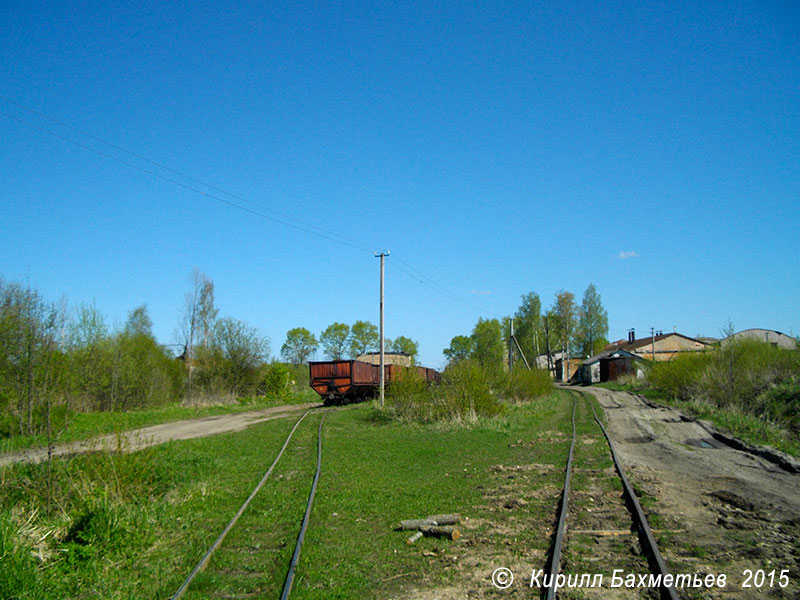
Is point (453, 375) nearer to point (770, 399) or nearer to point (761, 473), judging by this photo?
point (761, 473)

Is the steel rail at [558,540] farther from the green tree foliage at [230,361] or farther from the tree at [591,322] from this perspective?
the tree at [591,322]

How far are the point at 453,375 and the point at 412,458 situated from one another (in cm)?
902

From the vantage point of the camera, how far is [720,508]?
28.6ft

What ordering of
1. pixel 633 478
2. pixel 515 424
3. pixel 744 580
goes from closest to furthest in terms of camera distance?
1. pixel 744 580
2. pixel 633 478
3. pixel 515 424

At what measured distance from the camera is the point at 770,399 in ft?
81.8

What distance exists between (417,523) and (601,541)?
2.30 m

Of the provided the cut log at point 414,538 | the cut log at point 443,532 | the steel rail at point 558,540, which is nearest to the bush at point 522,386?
the steel rail at point 558,540

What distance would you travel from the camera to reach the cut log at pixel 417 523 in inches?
304

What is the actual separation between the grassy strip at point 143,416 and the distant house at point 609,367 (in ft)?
120

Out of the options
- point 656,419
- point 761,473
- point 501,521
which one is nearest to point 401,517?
point 501,521

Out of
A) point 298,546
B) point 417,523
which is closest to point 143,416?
point 417,523

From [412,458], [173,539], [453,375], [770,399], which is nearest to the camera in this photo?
[173,539]

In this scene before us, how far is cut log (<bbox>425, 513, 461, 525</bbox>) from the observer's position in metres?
7.89

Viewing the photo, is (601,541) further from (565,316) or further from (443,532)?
(565,316)
